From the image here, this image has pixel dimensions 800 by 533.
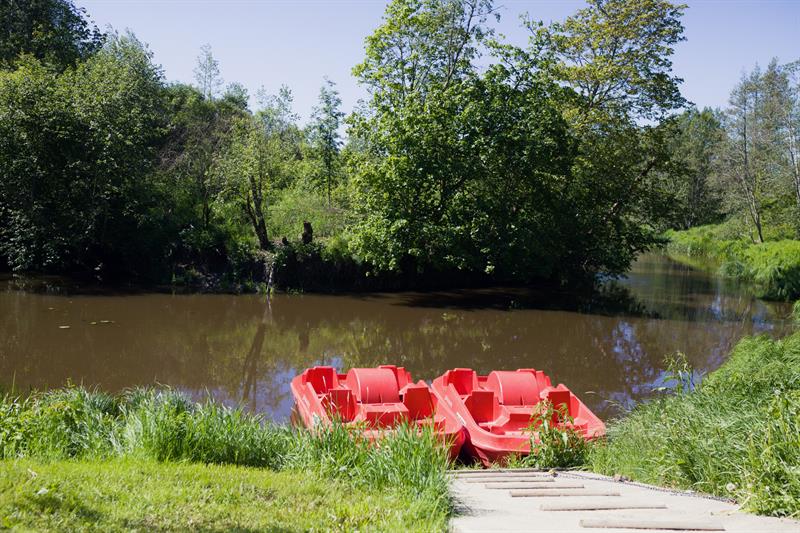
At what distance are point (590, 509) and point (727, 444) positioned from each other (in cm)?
176

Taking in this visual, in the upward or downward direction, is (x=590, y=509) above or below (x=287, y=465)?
above

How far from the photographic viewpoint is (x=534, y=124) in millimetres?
22891

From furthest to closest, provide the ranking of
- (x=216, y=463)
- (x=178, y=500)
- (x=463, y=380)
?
(x=463, y=380), (x=216, y=463), (x=178, y=500)

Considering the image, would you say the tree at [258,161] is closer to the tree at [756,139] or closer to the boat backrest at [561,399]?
the boat backrest at [561,399]

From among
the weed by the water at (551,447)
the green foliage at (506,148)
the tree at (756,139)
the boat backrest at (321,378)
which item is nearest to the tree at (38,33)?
the green foliage at (506,148)

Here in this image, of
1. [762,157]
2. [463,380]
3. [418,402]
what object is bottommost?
[418,402]

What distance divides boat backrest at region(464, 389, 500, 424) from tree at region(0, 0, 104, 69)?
2451 cm

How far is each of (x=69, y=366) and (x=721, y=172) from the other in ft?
122

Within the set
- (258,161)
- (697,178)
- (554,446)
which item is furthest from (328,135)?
(697,178)

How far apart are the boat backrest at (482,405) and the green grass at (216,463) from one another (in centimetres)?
318

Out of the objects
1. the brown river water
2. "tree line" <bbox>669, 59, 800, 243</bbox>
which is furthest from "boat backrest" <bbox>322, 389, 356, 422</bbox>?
"tree line" <bbox>669, 59, 800, 243</bbox>

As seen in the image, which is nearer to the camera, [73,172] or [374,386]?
[374,386]

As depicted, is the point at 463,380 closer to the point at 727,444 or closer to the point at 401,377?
the point at 401,377

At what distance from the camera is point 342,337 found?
16969 mm
